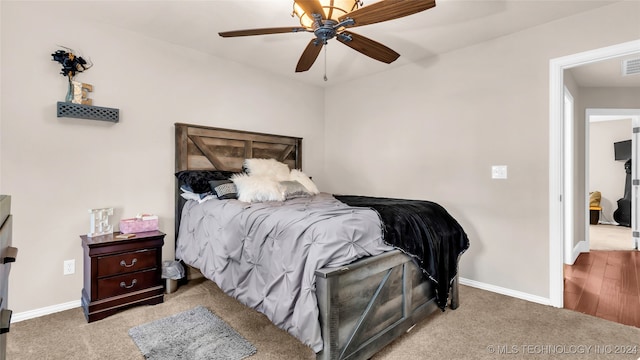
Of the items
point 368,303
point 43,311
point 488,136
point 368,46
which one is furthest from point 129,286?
point 488,136

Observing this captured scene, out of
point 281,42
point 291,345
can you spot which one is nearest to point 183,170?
point 281,42

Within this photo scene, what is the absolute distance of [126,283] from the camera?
2525 mm

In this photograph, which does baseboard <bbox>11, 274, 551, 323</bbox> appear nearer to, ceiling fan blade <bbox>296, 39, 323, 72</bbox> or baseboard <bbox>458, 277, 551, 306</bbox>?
baseboard <bbox>458, 277, 551, 306</bbox>

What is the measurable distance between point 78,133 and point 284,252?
2.25m

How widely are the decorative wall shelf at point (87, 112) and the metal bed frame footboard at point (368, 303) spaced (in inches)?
94.9

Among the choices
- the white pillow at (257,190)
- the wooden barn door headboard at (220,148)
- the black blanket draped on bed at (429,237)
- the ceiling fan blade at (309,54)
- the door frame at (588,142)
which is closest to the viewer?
the black blanket draped on bed at (429,237)

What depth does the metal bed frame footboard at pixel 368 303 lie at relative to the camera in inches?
62.3

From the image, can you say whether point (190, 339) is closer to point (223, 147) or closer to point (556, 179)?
point (223, 147)

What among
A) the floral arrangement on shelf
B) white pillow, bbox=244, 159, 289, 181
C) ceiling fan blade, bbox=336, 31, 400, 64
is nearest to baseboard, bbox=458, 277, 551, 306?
white pillow, bbox=244, 159, 289, 181

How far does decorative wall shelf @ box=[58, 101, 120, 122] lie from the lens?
251 cm

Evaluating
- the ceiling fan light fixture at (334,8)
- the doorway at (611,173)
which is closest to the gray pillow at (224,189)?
the ceiling fan light fixture at (334,8)

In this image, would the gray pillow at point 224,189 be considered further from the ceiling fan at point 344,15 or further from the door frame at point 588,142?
the door frame at point 588,142

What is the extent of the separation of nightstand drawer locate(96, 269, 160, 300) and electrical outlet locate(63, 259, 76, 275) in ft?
1.60

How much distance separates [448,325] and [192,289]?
2334 millimetres
